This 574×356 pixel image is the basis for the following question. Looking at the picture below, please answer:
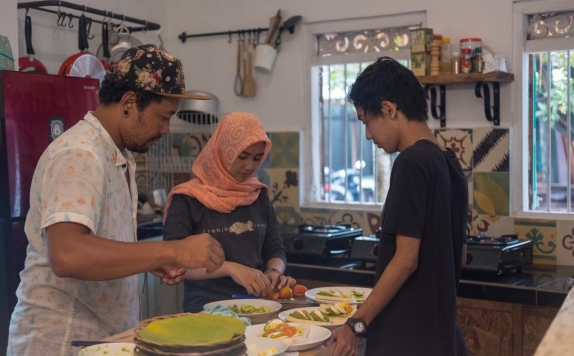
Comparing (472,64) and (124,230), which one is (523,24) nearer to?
(472,64)

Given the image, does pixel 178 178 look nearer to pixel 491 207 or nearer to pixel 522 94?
pixel 491 207

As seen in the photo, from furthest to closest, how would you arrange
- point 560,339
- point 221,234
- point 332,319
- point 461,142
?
point 461,142 → point 221,234 → point 332,319 → point 560,339

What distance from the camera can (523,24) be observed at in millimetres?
3576

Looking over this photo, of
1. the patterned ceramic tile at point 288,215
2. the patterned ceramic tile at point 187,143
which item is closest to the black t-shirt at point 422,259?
the patterned ceramic tile at point 288,215

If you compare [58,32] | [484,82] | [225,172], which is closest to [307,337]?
[225,172]

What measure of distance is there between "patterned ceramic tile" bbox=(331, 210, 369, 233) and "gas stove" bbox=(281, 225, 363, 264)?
217 mm

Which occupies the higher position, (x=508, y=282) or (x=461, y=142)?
(x=461, y=142)

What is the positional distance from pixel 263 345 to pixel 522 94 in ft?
8.12

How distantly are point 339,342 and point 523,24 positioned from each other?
7.80 ft

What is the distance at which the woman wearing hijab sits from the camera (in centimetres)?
247

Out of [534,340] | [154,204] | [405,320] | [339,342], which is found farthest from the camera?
[154,204]

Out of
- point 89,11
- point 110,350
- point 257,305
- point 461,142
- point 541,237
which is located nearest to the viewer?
point 110,350

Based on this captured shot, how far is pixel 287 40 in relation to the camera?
4352 millimetres

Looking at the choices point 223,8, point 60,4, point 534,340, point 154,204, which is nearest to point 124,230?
point 534,340
